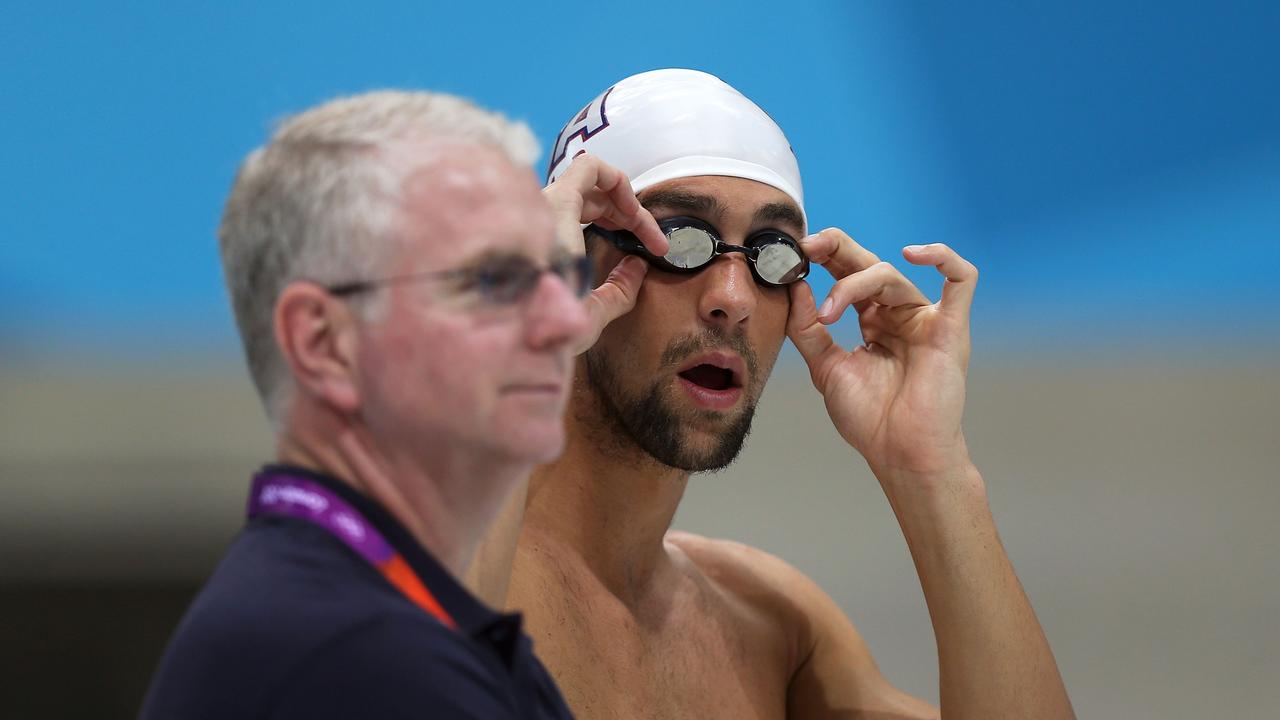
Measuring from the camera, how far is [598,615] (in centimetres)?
204

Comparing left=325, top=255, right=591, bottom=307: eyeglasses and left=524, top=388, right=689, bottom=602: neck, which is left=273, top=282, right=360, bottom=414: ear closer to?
left=325, top=255, right=591, bottom=307: eyeglasses

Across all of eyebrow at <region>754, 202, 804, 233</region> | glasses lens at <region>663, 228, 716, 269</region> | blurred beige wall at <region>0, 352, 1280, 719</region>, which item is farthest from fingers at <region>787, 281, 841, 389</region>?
blurred beige wall at <region>0, 352, 1280, 719</region>

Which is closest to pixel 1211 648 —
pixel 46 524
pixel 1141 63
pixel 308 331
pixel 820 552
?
pixel 820 552

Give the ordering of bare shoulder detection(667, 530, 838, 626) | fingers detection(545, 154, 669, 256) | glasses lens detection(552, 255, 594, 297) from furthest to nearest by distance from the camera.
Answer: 1. bare shoulder detection(667, 530, 838, 626)
2. fingers detection(545, 154, 669, 256)
3. glasses lens detection(552, 255, 594, 297)

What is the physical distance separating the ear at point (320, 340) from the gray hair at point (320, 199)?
17mm

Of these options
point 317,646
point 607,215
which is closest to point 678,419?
point 607,215

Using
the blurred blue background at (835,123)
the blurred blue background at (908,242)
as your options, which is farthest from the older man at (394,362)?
the blurred blue background at (835,123)

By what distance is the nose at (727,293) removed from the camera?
1.97 meters

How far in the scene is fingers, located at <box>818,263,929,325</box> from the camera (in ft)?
6.85

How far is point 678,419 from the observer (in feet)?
6.56

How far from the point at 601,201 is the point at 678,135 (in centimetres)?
26

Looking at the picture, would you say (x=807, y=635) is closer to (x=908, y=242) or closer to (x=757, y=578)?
(x=757, y=578)

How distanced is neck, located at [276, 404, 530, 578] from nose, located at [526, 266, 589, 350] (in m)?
0.10

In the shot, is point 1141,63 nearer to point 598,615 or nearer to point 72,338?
point 598,615
